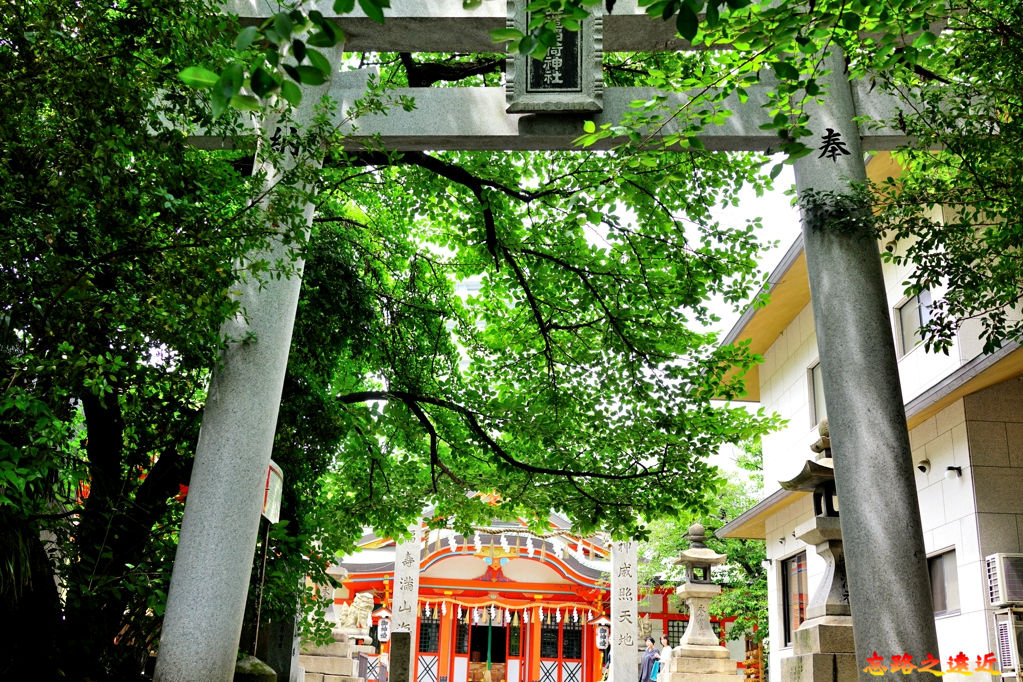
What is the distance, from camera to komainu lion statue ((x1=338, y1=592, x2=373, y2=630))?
67.7 ft

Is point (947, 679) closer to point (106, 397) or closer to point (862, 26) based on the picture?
point (862, 26)

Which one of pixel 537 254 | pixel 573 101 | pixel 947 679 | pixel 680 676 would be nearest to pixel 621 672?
pixel 680 676

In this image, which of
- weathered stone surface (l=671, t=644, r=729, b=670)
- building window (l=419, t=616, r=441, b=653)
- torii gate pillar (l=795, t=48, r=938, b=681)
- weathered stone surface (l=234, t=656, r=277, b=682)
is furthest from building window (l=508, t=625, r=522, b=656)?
torii gate pillar (l=795, t=48, r=938, b=681)

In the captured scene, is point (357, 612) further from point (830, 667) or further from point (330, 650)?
point (830, 667)

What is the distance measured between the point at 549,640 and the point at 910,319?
661 inches

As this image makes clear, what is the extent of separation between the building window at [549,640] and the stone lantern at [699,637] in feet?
35.4

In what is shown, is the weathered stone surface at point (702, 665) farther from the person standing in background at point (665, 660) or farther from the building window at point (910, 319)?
the building window at point (910, 319)

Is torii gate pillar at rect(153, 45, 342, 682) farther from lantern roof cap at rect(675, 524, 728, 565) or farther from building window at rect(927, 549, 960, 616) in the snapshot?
lantern roof cap at rect(675, 524, 728, 565)

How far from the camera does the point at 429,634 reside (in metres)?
25.2

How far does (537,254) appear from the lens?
337 inches

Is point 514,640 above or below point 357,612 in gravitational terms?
below

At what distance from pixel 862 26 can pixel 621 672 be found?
1459 cm

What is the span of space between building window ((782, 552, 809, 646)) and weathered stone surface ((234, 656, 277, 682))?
11.4 m

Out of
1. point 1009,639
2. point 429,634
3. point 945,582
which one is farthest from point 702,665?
point 429,634
